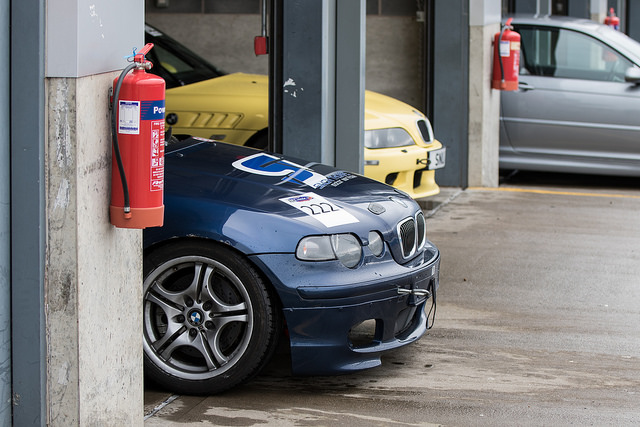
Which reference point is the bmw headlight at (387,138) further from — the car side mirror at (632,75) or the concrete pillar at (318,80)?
the car side mirror at (632,75)

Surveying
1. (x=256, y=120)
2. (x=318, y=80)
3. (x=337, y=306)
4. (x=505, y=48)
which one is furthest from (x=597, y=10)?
(x=337, y=306)

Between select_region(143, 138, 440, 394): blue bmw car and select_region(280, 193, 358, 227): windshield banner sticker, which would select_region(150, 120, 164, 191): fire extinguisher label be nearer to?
select_region(143, 138, 440, 394): blue bmw car

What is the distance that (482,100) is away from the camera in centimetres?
1077

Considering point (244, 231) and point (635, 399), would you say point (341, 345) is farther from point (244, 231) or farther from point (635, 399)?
point (635, 399)

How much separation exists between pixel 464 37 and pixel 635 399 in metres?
6.57

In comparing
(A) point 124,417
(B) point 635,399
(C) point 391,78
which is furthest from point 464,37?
(A) point 124,417

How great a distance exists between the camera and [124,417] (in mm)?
3898

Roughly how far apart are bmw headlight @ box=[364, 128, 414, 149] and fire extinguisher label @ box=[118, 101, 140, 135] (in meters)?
5.01

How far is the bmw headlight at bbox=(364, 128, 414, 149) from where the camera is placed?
848cm

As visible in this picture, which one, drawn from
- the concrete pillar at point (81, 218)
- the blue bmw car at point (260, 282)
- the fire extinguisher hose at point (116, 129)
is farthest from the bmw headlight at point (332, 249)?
the fire extinguisher hose at point (116, 129)

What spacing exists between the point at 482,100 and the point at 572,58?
3.69 ft

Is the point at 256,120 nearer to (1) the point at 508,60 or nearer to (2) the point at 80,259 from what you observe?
(1) the point at 508,60

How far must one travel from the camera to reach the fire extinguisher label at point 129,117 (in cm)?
351

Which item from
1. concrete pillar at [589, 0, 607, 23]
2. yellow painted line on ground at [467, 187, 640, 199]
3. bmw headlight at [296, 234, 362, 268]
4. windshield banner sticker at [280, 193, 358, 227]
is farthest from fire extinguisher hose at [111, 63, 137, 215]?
concrete pillar at [589, 0, 607, 23]
